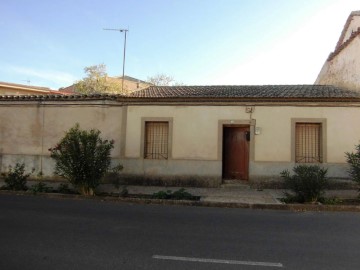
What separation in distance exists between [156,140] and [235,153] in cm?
314

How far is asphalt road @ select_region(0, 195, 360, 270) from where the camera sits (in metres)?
4.75

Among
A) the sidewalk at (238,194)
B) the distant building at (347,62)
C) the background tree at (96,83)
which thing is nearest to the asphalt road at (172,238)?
the sidewalk at (238,194)

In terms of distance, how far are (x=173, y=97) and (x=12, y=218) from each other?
770cm

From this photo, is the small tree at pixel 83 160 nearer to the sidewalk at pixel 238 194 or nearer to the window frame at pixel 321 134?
the sidewalk at pixel 238 194

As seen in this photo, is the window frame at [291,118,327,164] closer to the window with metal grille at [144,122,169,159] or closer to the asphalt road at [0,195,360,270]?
the asphalt road at [0,195,360,270]

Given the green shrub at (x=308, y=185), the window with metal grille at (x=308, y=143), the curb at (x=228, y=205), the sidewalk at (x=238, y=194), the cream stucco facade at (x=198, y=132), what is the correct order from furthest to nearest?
the window with metal grille at (x=308, y=143), the cream stucco facade at (x=198, y=132), the sidewalk at (x=238, y=194), the green shrub at (x=308, y=185), the curb at (x=228, y=205)

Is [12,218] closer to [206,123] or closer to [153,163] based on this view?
[153,163]

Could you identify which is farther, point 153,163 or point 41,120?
point 41,120

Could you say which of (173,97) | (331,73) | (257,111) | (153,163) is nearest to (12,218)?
(153,163)

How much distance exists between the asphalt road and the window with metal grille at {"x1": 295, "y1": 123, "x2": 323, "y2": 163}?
4212mm

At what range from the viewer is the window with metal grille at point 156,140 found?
45.4ft

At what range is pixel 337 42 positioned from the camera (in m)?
20.9

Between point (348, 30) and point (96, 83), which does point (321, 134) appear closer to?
point (348, 30)

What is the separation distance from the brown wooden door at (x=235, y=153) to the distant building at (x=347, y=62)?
5.34m
